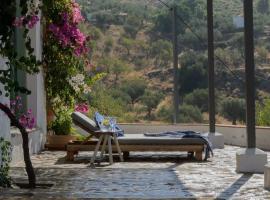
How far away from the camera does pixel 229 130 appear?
1479 cm

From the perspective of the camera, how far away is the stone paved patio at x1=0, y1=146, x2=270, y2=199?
6.18m

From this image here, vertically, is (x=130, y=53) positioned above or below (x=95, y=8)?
below

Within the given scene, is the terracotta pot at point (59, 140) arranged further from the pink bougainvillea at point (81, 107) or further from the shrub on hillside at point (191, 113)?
the shrub on hillside at point (191, 113)

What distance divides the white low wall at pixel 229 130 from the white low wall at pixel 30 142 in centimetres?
451

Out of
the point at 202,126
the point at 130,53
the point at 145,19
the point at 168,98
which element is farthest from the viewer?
the point at 145,19

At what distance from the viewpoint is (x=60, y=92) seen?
12906mm

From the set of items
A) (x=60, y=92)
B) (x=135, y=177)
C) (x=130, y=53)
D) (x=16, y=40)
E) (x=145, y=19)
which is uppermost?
(x=145, y=19)

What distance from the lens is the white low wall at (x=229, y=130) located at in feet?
43.2

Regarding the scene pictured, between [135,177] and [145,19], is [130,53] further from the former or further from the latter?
[135,177]

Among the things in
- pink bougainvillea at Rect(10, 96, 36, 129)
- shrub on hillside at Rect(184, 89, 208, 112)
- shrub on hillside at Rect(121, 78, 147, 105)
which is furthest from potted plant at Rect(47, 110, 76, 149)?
shrub on hillside at Rect(121, 78, 147, 105)

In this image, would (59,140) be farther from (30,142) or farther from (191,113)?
(191,113)

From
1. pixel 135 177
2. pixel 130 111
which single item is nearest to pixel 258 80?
pixel 130 111

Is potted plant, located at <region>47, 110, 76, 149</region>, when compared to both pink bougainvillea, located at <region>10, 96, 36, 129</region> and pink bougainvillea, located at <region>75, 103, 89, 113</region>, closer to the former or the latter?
pink bougainvillea, located at <region>75, 103, 89, 113</region>

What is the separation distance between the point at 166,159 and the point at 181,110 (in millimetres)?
22963
